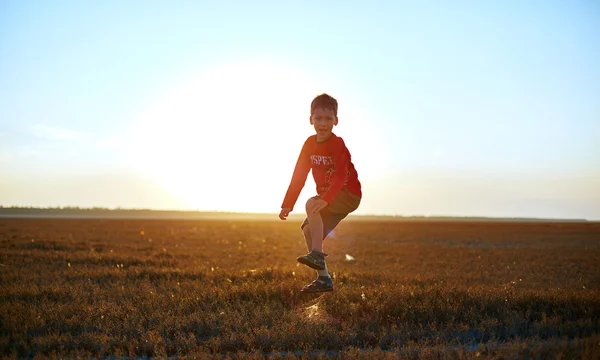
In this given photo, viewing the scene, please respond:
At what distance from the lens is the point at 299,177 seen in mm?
6773

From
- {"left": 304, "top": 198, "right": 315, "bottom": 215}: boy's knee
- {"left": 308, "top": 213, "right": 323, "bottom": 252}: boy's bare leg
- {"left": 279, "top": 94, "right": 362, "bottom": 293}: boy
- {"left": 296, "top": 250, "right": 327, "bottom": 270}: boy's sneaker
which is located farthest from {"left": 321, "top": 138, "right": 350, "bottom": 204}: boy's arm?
{"left": 296, "top": 250, "right": 327, "bottom": 270}: boy's sneaker

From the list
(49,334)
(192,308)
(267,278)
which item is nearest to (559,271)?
(267,278)

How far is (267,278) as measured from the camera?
444 inches

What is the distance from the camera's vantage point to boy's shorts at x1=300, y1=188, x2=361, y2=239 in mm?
6637

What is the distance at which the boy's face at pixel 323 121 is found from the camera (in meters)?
6.34

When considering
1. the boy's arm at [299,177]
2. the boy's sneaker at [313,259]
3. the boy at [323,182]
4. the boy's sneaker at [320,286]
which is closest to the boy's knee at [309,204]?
the boy at [323,182]

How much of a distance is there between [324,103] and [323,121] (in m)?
0.25

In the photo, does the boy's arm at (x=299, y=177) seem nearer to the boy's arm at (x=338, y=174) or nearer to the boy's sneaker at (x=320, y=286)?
the boy's arm at (x=338, y=174)

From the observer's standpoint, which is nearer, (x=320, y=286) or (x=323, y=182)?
(x=323, y=182)

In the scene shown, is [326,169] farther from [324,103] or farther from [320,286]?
[320,286]

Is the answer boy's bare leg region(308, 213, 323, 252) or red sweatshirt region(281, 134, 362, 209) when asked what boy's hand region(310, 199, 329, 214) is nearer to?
red sweatshirt region(281, 134, 362, 209)

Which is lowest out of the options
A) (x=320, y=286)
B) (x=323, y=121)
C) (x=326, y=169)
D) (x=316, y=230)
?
(x=320, y=286)

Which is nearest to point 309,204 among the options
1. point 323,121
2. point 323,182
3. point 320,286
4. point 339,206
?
point 323,182

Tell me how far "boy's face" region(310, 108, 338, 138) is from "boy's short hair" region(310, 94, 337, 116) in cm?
5
